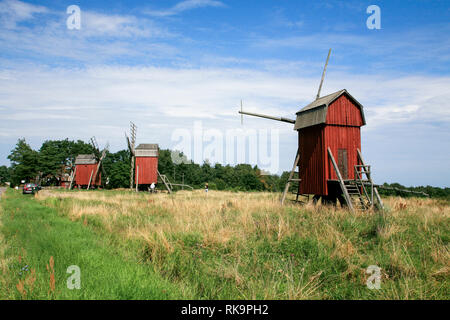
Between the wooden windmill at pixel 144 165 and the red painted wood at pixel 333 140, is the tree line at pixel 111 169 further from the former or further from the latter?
the red painted wood at pixel 333 140

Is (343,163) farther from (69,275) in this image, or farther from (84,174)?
(84,174)

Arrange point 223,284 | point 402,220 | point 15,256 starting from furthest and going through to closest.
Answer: point 402,220 → point 15,256 → point 223,284

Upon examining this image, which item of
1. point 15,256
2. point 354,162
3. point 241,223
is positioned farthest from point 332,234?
point 354,162

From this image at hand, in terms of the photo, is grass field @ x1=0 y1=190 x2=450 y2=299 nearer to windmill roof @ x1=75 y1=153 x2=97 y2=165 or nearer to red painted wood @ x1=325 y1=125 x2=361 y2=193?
red painted wood @ x1=325 y1=125 x2=361 y2=193

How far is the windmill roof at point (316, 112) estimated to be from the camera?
45.9ft

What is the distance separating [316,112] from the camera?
14617 mm

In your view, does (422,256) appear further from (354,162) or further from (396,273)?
(354,162)

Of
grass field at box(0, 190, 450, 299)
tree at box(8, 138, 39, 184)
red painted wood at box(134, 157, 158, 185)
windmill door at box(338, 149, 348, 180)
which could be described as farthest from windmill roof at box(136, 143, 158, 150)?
tree at box(8, 138, 39, 184)

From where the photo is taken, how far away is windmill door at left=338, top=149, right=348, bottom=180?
46.8ft

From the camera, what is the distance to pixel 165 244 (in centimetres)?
592

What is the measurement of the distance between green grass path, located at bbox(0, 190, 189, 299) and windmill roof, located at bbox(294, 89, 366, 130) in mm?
11817
